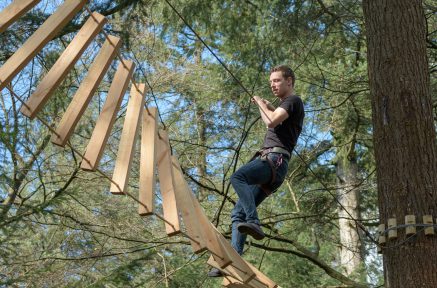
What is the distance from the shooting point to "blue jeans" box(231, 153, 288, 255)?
158 inches

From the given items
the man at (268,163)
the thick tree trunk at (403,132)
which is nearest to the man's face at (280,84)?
the man at (268,163)

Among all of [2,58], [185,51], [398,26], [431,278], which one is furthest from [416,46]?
[185,51]

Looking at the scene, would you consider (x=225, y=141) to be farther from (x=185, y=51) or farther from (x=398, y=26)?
(x=398, y=26)

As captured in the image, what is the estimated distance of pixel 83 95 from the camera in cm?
314

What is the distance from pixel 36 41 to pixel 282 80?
5.46ft

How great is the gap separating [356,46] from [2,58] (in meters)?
4.97

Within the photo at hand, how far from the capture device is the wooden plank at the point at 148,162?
10.6 ft

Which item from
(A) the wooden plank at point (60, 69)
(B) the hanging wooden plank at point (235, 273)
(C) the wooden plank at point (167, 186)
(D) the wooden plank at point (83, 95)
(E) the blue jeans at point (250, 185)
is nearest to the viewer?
(A) the wooden plank at point (60, 69)

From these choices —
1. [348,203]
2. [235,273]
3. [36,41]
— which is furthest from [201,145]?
[348,203]

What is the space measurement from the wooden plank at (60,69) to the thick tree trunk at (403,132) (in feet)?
6.64

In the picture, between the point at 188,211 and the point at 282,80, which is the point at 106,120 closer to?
the point at 188,211

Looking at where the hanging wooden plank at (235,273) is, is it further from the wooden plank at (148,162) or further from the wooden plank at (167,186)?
the wooden plank at (148,162)

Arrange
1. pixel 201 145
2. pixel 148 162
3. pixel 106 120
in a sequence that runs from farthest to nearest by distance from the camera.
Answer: pixel 201 145 → pixel 148 162 → pixel 106 120

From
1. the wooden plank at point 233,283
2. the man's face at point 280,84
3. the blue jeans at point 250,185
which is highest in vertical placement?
the man's face at point 280,84
